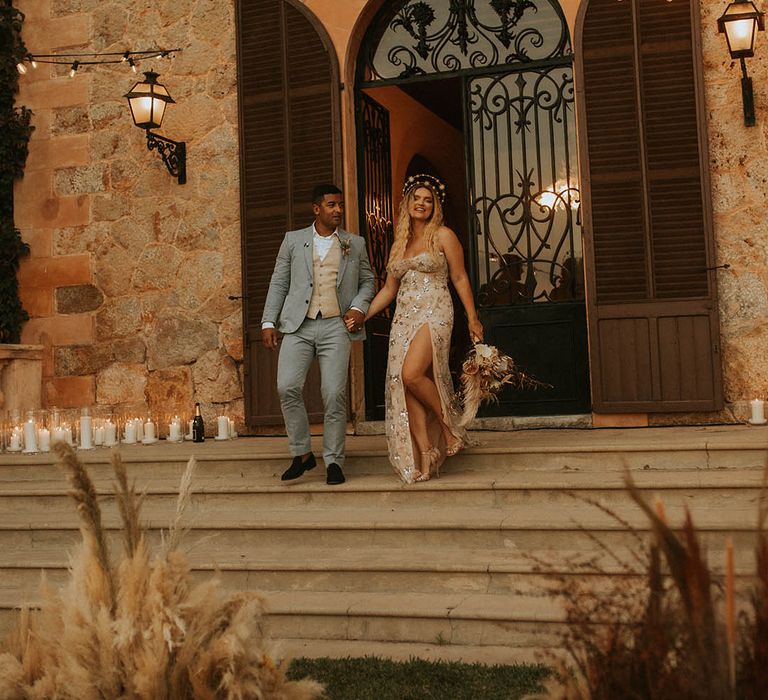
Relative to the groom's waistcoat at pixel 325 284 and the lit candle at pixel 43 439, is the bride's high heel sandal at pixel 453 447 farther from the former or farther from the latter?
the lit candle at pixel 43 439

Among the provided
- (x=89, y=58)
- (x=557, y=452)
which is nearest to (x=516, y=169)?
(x=557, y=452)

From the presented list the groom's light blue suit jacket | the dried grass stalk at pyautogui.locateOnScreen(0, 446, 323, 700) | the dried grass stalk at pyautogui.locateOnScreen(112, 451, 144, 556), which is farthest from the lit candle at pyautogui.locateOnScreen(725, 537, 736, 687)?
the groom's light blue suit jacket

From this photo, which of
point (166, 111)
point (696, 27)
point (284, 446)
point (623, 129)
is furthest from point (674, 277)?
point (166, 111)

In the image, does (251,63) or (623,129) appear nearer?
(623,129)

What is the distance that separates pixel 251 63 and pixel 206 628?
7.34m

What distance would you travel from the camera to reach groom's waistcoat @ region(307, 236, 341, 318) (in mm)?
6156

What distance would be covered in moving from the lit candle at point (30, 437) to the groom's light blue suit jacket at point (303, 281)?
8.31 ft

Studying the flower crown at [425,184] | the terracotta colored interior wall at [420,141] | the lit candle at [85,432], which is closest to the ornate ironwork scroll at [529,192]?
the terracotta colored interior wall at [420,141]

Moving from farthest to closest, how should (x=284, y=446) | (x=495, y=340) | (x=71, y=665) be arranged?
(x=495, y=340) < (x=284, y=446) < (x=71, y=665)

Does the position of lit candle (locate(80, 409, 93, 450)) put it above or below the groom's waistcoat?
below

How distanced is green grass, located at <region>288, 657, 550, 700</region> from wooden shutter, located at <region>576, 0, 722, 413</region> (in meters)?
4.18

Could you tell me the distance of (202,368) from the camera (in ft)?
28.5

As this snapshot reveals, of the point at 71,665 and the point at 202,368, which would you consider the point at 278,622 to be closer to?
the point at 71,665

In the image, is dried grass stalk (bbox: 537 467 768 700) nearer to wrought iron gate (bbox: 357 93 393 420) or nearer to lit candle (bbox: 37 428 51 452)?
lit candle (bbox: 37 428 51 452)
